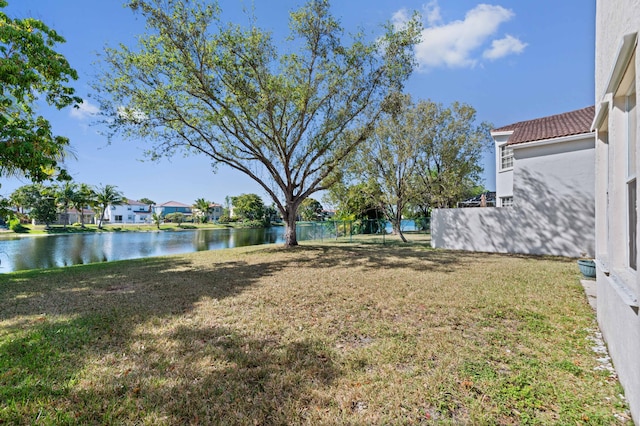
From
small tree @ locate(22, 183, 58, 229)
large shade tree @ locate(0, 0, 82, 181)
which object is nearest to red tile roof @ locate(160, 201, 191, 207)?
small tree @ locate(22, 183, 58, 229)

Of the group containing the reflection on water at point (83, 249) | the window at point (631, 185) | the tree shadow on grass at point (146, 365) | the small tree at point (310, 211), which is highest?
the small tree at point (310, 211)

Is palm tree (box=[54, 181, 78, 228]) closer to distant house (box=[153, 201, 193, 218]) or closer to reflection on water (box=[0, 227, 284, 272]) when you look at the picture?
reflection on water (box=[0, 227, 284, 272])

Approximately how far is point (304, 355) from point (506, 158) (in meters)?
16.2

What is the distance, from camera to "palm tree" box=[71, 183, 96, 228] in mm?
49844

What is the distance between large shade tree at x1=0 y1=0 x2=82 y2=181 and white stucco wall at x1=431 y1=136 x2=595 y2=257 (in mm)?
15036

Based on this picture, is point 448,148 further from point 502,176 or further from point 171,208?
point 171,208

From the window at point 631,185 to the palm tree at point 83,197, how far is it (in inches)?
2534

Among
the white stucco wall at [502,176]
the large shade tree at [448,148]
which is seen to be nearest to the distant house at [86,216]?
the large shade tree at [448,148]

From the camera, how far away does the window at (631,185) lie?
8.87 feet

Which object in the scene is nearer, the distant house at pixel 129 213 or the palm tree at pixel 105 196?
the palm tree at pixel 105 196

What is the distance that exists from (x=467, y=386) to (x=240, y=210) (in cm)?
6499

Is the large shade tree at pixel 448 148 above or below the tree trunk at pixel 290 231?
above

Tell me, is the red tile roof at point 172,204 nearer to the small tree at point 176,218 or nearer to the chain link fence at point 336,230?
the small tree at point 176,218

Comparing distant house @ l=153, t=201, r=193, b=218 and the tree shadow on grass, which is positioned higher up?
distant house @ l=153, t=201, r=193, b=218
